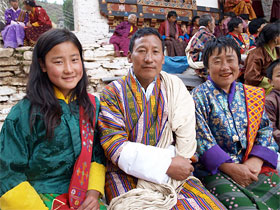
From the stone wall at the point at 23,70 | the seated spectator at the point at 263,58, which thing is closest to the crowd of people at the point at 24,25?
the stone wall at the point at 23,70

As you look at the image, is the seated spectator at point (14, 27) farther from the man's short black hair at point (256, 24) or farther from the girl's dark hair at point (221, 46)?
the man's short black hair at point (256, 24)

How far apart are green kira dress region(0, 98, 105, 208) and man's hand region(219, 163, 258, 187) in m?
1.07

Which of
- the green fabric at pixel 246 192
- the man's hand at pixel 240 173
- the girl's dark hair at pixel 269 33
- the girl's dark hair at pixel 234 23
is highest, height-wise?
the girl's dark hair at pixel 234 23

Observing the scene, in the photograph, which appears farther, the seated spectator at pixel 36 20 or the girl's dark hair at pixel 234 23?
the seated spectator at pixel 36 20

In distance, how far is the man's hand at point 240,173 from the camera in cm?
171

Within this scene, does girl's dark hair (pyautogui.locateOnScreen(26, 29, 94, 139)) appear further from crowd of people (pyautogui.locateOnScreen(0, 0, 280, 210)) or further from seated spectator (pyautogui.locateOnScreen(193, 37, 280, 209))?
seated spectator (pyautogui.locateOnScreen(193, 37, 280, 209))

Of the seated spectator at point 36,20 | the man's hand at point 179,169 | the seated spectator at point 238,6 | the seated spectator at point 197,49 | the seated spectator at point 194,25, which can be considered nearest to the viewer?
the man's hand at point 179,169

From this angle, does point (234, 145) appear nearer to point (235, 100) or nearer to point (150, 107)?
point (235, 100)

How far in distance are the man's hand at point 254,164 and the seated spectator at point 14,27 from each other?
6.30 meters

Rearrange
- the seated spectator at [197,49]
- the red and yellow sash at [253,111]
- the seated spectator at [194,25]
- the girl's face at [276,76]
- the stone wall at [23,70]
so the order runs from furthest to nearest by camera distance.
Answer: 1. the seated spectator at [194,25]
2. the stone wall at [23,70]
3. the seated spectator at [197,49]
4. the girl's face at [276,76]
5. the red and yellow sash at [253,111]

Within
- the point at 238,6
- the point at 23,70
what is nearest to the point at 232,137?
the point at 23,70

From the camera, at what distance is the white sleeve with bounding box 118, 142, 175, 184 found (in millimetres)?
1438

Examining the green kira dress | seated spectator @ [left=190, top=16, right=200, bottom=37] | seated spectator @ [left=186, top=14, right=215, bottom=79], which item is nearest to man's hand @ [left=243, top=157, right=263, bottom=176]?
the green kira dress

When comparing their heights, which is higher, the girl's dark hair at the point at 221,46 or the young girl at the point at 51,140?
the girl's dark hair at the point at 221,46
